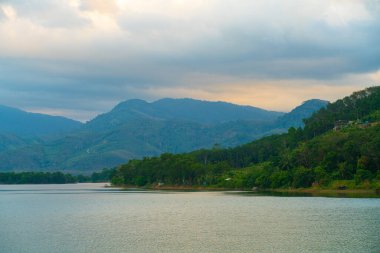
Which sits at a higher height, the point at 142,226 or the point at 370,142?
the point at 370,142

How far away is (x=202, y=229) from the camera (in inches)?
3127

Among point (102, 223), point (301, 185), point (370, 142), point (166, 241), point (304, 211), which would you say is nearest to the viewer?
point (166, 241)

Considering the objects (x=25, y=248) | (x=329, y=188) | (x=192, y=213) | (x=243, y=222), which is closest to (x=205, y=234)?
(x=243, y=222)

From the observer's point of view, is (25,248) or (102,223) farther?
(102,223)

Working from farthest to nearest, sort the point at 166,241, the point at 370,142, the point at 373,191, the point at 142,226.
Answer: the point at 370,142
the point at 373,191
the point at 142,226
the point at 166,241

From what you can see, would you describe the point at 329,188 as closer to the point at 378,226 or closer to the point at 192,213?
the point at 192,213

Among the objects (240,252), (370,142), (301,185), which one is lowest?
(240,252)

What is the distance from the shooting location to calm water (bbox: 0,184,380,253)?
64.2 meters

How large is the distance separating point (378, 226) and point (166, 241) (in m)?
29.4

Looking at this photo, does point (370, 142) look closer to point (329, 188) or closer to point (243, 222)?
point (329, 188)

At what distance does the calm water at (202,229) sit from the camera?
6419cm

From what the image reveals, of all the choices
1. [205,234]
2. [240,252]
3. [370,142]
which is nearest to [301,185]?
[370,142]

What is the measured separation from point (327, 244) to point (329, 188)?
10564 cm

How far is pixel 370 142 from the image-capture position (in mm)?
164625
